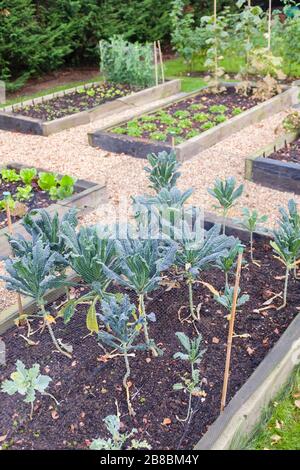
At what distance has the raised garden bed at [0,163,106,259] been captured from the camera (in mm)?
4727

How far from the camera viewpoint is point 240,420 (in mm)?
2436

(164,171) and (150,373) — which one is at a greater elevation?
(164,171)

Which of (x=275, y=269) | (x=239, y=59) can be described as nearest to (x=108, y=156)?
(x=275, y=269)

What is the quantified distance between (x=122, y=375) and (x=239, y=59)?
9.68m

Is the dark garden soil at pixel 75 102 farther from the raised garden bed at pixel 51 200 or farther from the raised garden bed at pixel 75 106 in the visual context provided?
the raised garden bed at pixel 51 200

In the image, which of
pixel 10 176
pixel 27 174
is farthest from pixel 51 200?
pixel 10 176

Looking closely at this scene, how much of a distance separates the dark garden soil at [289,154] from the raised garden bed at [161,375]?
2.41 meters

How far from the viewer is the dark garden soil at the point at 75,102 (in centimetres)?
783

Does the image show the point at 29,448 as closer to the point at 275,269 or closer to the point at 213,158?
the point at 275,269

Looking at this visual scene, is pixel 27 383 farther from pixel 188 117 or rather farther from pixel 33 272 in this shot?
pixel 188 117

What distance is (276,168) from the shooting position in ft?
17.7

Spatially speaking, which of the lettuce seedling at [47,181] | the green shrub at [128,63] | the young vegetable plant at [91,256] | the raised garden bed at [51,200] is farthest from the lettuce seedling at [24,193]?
the green shrub at [128,63]

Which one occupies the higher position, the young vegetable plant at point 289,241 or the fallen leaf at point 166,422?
the young vegetable plant at point 289,241

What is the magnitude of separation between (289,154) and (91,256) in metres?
3.60
